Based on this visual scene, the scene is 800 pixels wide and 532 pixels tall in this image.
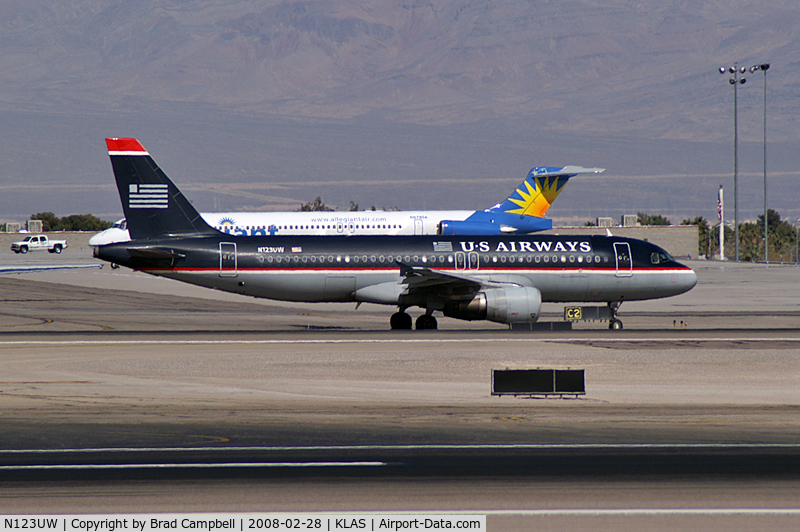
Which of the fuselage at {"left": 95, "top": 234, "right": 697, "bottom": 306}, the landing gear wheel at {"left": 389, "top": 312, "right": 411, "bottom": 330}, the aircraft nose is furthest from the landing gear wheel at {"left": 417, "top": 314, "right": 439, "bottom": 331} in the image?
the aircraft nose

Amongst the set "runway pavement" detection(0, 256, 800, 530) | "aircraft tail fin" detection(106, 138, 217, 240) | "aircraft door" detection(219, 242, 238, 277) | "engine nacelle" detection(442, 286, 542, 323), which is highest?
"aircraft tail fin" detection(106, 138, 217, 240)

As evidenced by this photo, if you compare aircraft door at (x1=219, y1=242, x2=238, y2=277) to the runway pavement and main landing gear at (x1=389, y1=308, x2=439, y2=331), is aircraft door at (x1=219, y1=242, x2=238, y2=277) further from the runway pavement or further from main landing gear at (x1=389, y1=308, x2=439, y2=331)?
main landing gear at (x1=389, y1=308, x2=439, y2=331)

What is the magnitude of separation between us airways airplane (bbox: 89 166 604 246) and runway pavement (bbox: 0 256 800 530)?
36.3 metres

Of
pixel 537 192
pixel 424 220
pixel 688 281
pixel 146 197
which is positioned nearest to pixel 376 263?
pixel 146 197

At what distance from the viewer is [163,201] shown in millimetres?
33438

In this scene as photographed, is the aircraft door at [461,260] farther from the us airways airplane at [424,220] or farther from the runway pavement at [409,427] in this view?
the us airways airplane at [424,220]

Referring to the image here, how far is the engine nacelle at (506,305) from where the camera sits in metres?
30.9

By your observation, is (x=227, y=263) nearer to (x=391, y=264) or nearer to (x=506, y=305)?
(x=391, y=264)

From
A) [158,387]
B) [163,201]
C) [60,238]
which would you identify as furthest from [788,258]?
[158,387]

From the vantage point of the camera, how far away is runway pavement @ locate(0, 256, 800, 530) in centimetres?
1200

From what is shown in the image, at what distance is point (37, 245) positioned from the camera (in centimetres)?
11425

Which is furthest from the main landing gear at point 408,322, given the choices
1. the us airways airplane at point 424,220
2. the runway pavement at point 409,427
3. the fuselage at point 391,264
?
the us airways airplane at point 424,220

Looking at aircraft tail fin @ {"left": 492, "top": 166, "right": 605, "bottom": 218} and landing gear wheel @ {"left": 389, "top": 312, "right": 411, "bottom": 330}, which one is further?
aircraft tail fin @ {"left": 492, "top": 166, "right": 605, "bottom": 218}

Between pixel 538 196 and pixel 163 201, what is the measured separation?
39.0 m
